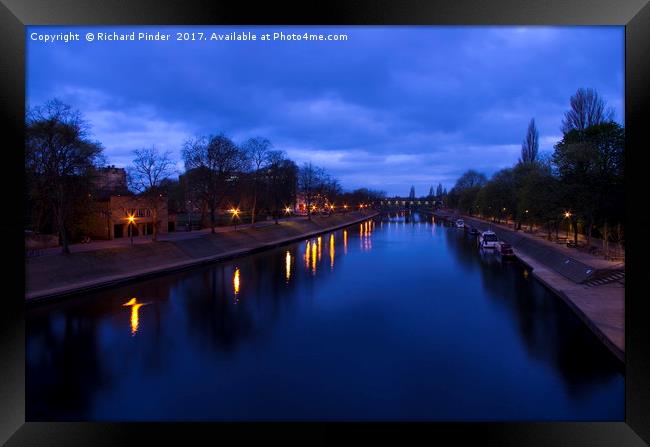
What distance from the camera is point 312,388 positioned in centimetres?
1202

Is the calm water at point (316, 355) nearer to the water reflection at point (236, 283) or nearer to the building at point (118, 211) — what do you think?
the water reflection at point (236, 283)

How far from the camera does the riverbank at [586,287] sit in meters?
15.1

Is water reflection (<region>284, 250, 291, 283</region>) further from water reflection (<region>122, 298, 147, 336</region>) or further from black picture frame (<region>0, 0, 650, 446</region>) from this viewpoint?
black picture frame (<region>0, 0, 650, 446</region>)

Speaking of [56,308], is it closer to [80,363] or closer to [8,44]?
[80,363]

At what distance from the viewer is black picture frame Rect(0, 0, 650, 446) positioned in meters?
8.37

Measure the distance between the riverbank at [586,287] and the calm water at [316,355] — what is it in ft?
1.83

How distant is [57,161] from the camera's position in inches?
1104

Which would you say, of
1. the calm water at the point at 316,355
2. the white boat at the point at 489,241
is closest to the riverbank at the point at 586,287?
the calm water at the point at 316,355

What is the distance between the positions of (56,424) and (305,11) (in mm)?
10518

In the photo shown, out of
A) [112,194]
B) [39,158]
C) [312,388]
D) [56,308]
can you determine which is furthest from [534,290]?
[112,194]

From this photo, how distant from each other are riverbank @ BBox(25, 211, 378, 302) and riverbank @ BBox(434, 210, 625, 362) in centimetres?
2547

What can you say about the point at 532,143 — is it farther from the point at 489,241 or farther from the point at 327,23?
the point at 327,23

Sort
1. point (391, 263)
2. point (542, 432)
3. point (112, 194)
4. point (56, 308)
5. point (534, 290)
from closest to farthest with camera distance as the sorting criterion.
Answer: point (542, 432), point (56, 308), point (534, 290), point (391, 263), point (112, 194)

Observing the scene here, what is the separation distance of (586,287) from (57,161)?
112 feet
